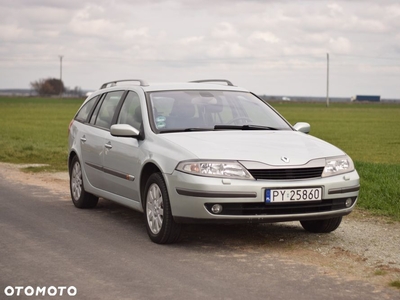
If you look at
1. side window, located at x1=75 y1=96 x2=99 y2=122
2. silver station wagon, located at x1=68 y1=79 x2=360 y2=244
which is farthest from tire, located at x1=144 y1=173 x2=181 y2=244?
side window, located at x1=75 y1=96 x2=99 y2=122

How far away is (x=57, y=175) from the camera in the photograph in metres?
14.7

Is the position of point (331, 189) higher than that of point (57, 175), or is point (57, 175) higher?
point (331, 189)

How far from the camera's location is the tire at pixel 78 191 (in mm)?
10016

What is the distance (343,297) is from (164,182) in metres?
2.47

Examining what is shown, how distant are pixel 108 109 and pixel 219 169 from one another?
2.81 meters

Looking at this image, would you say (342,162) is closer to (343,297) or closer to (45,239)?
(343,297)

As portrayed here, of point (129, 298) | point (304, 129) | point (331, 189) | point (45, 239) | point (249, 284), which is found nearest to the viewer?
point (129, 298)

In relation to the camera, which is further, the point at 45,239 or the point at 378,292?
the point at 45,239

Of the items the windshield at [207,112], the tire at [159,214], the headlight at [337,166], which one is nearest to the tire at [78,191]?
the windshield at [207,112]

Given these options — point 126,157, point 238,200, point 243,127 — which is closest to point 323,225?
point 243,127

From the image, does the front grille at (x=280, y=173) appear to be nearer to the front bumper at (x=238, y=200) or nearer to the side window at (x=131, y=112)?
the front bumper at (x=238, y=200)

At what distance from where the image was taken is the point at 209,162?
7.15 metres

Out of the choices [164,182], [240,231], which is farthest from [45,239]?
[240,231]

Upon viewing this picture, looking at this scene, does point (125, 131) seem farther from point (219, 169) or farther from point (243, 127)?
point (219, 169)
